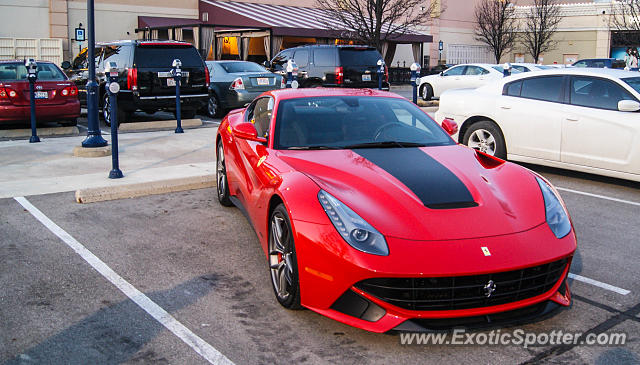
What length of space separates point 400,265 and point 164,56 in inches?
437

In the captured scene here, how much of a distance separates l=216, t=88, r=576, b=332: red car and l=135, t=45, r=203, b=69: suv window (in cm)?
878

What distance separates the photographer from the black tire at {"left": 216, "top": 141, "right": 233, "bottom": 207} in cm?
692

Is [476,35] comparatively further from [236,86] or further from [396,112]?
[396,112]

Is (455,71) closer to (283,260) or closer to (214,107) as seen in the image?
(214,107)

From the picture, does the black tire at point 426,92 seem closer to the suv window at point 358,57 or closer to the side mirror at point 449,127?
the suv window at point 358,57

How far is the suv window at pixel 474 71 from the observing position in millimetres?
22797

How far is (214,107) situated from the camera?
16.3 m

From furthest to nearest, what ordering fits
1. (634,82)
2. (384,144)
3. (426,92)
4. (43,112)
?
(426,92)
(43,112)
(634,82)
(384,144)

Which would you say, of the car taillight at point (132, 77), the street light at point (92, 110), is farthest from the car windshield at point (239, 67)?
the street light at point (92, 110)

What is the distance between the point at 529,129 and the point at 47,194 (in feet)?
20.1

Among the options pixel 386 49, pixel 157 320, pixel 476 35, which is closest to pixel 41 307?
pixel 157 320

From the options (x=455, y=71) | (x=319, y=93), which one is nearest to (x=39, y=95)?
(x=319, y=93)

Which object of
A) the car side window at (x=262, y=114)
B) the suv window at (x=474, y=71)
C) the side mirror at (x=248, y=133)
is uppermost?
the suv window at (x=474, y=71)

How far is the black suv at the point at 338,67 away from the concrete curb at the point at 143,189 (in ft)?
30.2
